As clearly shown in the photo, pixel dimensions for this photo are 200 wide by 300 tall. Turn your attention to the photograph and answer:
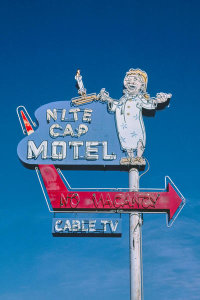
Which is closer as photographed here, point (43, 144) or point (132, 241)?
point (132, 241)

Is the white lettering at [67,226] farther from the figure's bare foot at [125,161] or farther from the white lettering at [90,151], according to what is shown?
the figure's bare foot at [125,161]

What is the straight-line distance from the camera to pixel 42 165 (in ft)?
75.1

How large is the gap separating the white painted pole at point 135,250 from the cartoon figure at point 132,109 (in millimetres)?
985

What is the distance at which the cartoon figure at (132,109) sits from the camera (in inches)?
903

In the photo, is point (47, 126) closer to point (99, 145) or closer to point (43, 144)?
point (43, 144)

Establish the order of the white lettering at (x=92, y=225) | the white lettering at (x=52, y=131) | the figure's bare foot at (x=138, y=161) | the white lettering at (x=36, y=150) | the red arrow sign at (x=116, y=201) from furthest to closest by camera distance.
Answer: the white lettering at (x=52, y=131) < the white lettering at (x=36, y=150) < the figure's bare foot at (x=138, y=161) < the red arrow sign at (x=116, y=201) < the white lettering at (x=92, y=225)

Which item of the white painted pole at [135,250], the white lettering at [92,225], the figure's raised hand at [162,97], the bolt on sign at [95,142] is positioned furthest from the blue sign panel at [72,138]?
the white lettering at [92,225]

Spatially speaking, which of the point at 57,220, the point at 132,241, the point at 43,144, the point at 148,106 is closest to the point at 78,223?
the point at 57,220

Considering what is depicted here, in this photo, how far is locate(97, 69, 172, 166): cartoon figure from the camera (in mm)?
22938

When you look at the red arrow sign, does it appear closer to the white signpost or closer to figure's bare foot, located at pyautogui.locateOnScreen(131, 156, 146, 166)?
the white signpost

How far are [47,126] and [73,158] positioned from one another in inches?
74.1

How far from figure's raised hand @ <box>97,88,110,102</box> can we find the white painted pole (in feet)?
12.0

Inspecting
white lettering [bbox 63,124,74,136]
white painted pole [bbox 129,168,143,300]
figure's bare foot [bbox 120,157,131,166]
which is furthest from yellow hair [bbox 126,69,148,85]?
white painted pole [bbox 129,168,143,300]

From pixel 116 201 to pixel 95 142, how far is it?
2.71 m
